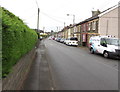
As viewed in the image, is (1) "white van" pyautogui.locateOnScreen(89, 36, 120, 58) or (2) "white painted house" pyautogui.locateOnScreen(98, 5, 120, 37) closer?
(1) "white van" pyautogui.locateOnScreen(89, 36, 120, 58)

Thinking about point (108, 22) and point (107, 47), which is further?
point (108, 22)

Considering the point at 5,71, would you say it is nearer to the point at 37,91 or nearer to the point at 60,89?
the point at 37,91

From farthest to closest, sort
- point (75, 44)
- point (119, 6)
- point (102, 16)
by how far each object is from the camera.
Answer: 1. point (75, 44)
2. point (102, 16)
3. point (119, 6)

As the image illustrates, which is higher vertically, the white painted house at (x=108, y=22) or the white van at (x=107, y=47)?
the white painted house at (x=108, y=22)

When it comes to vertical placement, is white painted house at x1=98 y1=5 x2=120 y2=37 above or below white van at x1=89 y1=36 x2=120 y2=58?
above

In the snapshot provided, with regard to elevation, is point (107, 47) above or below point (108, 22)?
below

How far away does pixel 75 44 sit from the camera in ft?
102

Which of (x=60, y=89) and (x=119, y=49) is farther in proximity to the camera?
(x=119, y=49)

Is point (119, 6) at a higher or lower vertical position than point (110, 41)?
higher

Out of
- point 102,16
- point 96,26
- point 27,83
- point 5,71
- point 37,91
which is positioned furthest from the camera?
point 96,26

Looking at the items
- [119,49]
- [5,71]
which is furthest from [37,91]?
[119,49]

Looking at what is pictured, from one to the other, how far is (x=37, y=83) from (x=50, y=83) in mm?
504

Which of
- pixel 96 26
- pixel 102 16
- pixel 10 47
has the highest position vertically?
pixel 102 16

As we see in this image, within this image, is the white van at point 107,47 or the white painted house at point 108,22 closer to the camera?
the white van at point 107,47
